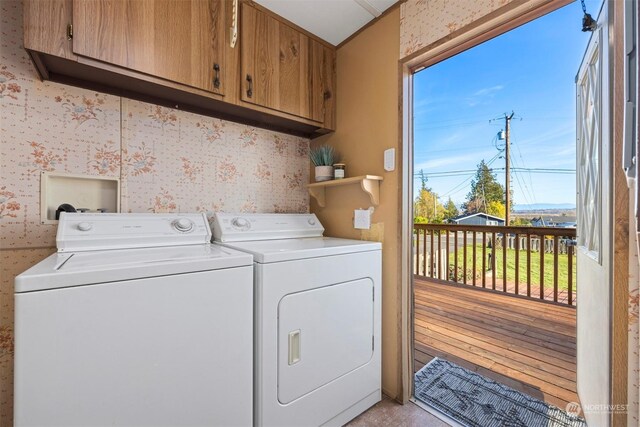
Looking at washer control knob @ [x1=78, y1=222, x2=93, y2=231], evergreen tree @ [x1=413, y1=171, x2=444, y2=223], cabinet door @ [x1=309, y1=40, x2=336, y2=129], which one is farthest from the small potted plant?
washer control knob @ [x1=78, y1=222, x2=93, y2=231]

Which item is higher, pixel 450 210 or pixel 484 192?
pixel 484 192

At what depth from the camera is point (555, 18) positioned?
1.76 metres

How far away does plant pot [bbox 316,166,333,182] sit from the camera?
193cm

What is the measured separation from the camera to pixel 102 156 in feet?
4.70

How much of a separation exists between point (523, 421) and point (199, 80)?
2.48 metres

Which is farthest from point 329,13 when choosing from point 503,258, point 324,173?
point 503,258

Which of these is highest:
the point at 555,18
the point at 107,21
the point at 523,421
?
the point at 555,18

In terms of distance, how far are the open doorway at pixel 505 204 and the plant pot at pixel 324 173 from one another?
22.8 inches

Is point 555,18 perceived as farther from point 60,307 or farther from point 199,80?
point 60,307

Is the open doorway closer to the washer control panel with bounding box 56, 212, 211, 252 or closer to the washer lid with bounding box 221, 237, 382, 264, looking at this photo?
the washer lid with bounding box 221, 237, 382, 264

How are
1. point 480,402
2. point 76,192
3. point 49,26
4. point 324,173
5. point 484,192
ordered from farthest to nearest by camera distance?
point 484,192 → point 324,173 → point 480,402 → point 76,192 → point 49,26

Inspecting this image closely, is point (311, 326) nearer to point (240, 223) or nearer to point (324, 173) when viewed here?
point (240, 223)

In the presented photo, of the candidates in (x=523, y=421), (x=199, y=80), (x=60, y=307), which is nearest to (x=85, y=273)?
(x=60, y=307)

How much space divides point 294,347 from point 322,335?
155 millimetres
